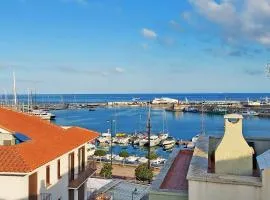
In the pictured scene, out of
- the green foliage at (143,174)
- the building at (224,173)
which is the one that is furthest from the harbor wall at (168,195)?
the green foliage at (143,174)

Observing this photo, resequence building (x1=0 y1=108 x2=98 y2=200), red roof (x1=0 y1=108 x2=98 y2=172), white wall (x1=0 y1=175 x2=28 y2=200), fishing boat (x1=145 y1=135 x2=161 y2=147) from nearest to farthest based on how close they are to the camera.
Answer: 1. red roof (x1=0 y1=108 x2=98 y2=172)
2. building (x1=0 y1=108 x2=98 y2=200)
3. white wall (x1=0 y1=175 x2=28 y2=200)
4. fishing boat (x1=145 y1=135 x2=161 y2=147)

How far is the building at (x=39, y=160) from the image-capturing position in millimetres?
15703

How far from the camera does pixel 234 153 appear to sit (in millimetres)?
12242

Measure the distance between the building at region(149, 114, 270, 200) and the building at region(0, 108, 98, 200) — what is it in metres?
5.81

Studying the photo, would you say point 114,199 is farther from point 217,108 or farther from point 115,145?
point 217,108

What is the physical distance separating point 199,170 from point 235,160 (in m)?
1.51

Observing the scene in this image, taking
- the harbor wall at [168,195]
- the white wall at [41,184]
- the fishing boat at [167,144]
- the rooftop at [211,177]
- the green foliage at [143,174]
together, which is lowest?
the fishing boat at [167,144]

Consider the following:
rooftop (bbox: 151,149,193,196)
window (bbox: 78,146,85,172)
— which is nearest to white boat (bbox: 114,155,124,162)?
window (bbox: 78,146,85,172)

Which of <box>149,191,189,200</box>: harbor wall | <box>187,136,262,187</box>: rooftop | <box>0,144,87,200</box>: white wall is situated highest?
<box>187,136,262,187</box>: rooftop

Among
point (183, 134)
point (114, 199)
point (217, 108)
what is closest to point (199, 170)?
point (114, 199)

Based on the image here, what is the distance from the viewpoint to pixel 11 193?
52.9ft

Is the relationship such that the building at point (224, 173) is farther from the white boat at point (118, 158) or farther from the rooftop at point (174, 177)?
the white boat at point (118, 158)

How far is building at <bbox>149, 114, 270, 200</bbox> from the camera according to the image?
1045cm

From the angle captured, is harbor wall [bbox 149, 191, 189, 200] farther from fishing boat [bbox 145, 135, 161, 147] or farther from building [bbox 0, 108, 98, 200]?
fishing boat [bbox 145, 135, 161, 147]
